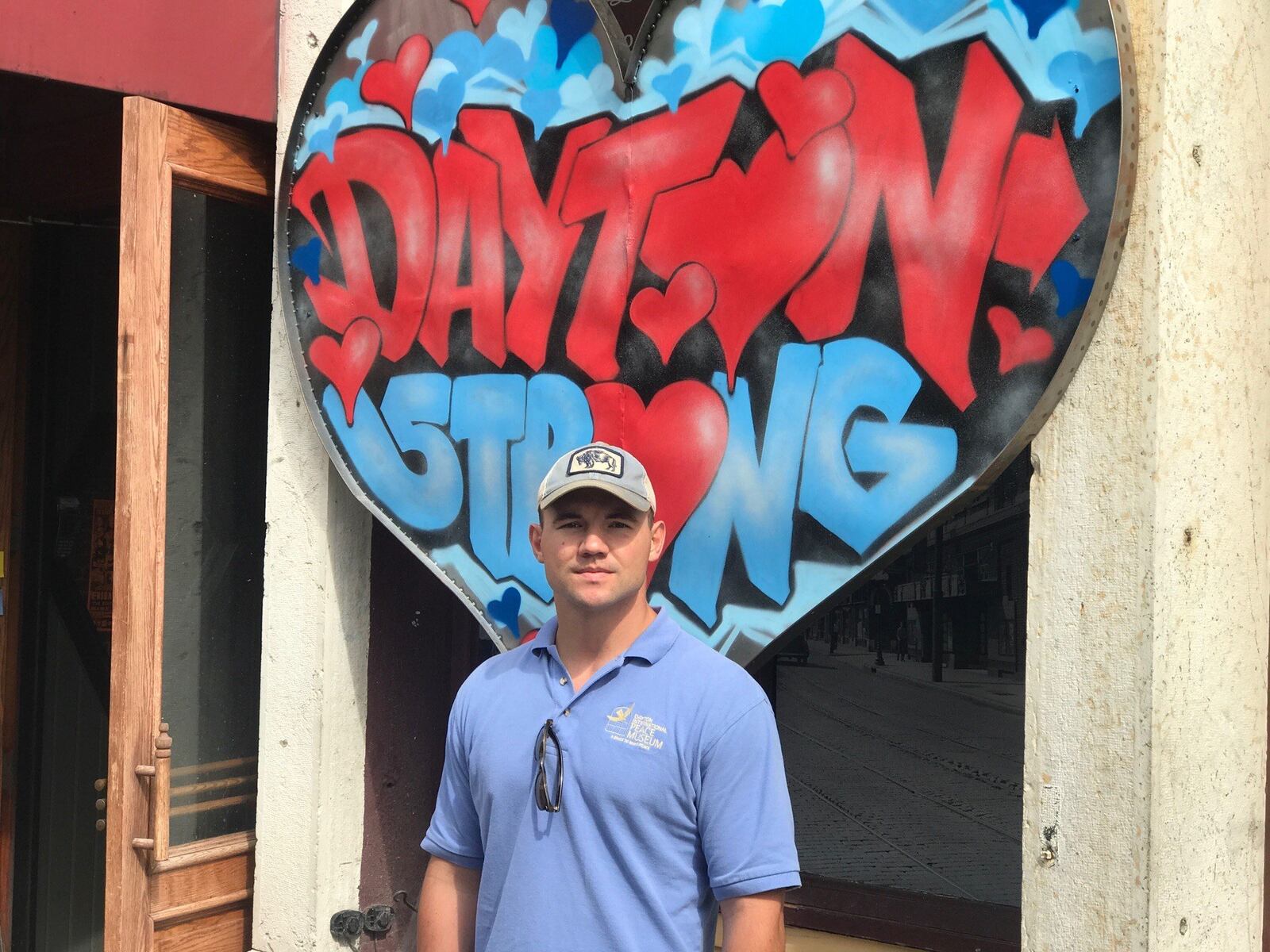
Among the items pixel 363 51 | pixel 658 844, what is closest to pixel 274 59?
pixel 363 51

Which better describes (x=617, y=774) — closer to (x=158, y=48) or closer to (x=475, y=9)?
(x=475, y=9)

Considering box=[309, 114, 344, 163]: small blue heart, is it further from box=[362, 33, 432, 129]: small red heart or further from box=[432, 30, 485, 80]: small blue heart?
box=[432, 30, 485, 80]: small blue heart

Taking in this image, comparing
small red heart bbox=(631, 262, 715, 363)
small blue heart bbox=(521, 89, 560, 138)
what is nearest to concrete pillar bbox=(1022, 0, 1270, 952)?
small red heart bbox=(631, 262, 715, 363)

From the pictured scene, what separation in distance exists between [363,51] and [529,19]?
0.68 metres

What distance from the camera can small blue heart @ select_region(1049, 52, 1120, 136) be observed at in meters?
2.84

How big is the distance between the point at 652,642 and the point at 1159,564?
118 centimetres

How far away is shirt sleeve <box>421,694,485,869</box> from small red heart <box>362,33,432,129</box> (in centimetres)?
242

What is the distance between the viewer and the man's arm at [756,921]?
2.18m

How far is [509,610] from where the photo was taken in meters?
3.92

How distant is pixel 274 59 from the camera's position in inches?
178

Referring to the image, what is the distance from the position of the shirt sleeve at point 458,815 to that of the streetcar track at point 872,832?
137 inches

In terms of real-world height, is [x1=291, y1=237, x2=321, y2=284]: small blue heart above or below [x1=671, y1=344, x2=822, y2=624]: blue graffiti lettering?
above

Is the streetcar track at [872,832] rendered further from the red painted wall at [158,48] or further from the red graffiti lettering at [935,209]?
the red painted wall at [158,48]

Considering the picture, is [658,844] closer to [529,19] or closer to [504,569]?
[504,569]
